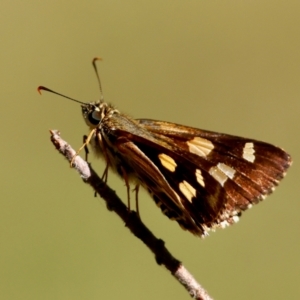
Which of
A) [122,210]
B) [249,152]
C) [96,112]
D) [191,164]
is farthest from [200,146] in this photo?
[122,210]

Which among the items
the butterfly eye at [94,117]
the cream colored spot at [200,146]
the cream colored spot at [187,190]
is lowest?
the cream colored spot at [187,190]

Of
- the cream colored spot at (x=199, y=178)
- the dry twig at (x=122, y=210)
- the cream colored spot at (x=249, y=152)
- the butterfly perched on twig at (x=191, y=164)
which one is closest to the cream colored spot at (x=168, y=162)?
the butterfly perched on twig at (x=191, y=164)

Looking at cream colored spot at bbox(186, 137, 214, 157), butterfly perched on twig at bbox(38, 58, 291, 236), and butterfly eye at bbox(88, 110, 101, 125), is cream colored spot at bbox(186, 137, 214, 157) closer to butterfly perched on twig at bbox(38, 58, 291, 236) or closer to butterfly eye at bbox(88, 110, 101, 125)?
butterfly perched on twig at bbox(38, 58, 291, 236)

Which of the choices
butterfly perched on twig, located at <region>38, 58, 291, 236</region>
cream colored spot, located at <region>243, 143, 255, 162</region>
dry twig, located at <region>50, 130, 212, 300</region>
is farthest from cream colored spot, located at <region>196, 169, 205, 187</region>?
dry twig, located at <region>50, 130, 212, 300</region>

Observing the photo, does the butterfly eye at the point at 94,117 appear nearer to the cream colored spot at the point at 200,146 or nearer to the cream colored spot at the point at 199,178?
the cream colored spot at the point at 200,146

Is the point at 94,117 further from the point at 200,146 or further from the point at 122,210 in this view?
the point at 122,210

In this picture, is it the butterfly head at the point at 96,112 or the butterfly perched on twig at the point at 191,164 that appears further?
the butterfly head at the point at 96,112

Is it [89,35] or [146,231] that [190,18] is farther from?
[146,231]

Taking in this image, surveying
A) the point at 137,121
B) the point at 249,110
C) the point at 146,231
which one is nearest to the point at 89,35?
the point at 249,110
